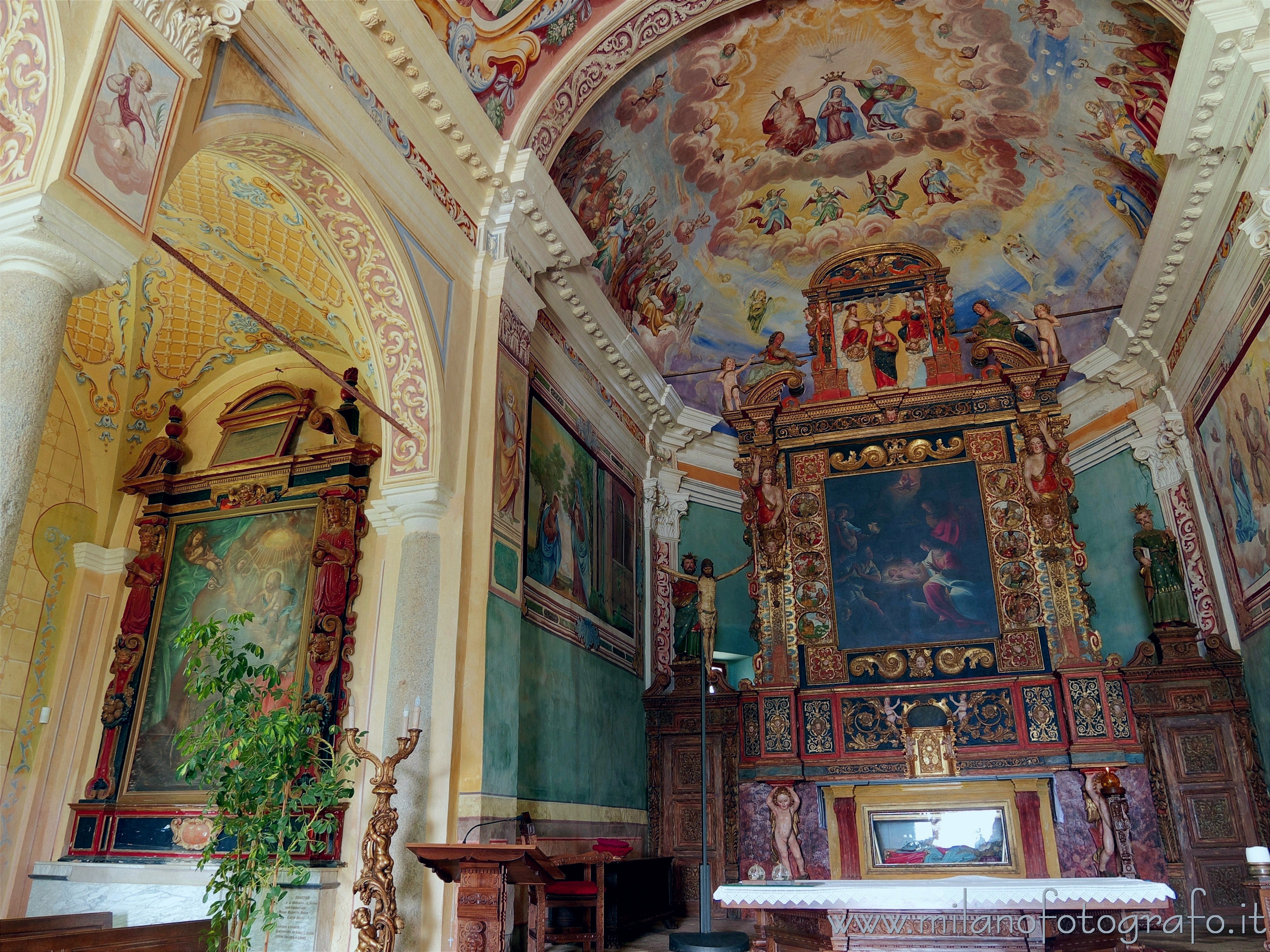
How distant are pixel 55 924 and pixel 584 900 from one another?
3.97m

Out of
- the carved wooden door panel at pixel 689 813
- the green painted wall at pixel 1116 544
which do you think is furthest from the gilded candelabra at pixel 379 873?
the green painted wall at pixel 1116 544

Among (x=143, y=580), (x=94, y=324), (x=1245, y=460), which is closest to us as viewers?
(x=94, y=324)

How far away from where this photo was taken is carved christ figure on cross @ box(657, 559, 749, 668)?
1202 cm

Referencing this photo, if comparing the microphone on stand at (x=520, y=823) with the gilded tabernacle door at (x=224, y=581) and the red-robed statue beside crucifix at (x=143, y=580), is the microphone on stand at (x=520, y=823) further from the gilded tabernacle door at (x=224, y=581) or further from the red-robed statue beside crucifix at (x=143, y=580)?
the red-robed statue beside crucifix at (x=143, y=580)

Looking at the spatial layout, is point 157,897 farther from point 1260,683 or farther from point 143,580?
point 1260,683

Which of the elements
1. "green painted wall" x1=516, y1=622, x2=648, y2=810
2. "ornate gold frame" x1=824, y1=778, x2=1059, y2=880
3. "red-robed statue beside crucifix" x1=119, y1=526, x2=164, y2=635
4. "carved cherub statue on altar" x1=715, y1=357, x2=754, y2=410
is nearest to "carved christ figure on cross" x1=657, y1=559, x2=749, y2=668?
"green painted wall" x1=516, y1=622, x2=648, y2=810

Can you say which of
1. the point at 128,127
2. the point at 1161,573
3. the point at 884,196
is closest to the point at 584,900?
the point at 128,127

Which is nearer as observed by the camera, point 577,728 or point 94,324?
point 94,324

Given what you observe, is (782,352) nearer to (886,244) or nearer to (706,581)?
(886,244)

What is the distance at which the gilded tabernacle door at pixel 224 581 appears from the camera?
27.5 ft

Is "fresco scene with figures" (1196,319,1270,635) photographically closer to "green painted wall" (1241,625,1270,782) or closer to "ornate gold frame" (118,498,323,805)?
"green painted wall" (1241,625,1270,782)

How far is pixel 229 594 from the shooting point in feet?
29.9

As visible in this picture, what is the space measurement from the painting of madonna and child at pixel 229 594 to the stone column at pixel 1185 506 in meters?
9.63

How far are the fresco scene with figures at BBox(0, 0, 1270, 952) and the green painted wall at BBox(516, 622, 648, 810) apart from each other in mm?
71
